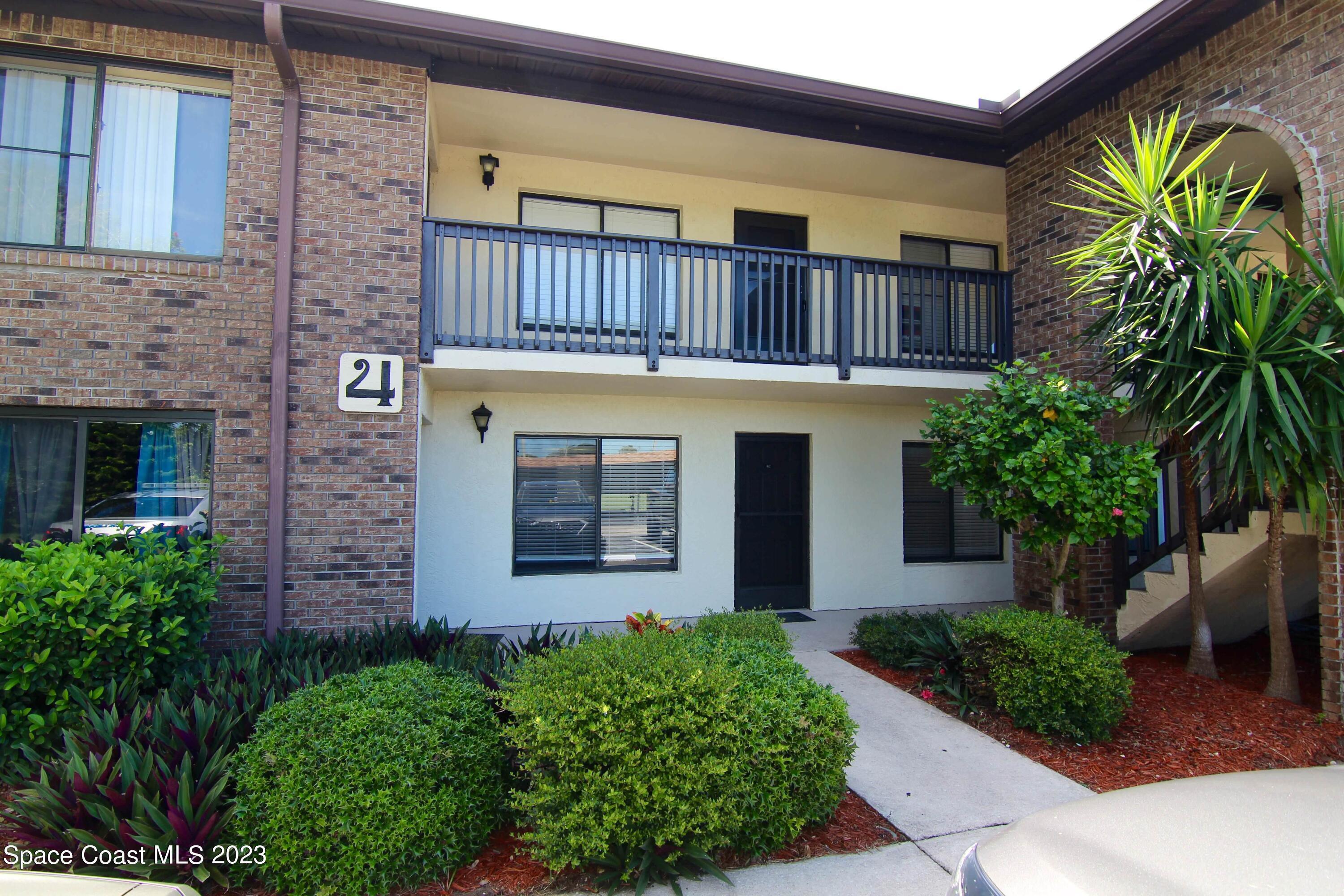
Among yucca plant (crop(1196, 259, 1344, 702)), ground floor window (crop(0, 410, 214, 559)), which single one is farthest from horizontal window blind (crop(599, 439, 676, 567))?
yucca plant (crop(1196, 259, 1344, 702))

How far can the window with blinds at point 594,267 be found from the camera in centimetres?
680

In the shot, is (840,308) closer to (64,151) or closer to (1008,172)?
(1008,172)

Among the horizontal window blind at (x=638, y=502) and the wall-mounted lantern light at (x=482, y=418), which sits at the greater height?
the wall-mounted lantern light at (x=482, y=418)

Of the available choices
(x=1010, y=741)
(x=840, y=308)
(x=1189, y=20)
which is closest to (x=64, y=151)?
(x=840, y=308)

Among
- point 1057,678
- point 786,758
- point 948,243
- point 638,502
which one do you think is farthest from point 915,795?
point 948,243

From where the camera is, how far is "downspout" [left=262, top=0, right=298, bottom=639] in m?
5.71

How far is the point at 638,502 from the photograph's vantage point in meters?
8.21

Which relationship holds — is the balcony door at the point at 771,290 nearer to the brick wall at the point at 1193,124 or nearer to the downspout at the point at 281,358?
the brick wall at the point at 1193,124

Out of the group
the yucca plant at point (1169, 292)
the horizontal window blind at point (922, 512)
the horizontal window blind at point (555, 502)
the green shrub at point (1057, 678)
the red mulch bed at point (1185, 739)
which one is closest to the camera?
the red mulch bed at point (1185, 739)

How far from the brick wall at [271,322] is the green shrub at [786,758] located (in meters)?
3.85

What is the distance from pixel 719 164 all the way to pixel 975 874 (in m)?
7.63

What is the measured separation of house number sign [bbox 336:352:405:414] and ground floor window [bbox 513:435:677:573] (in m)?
1.94

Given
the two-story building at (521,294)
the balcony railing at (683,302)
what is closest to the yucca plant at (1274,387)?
the two-story building at (521,294)

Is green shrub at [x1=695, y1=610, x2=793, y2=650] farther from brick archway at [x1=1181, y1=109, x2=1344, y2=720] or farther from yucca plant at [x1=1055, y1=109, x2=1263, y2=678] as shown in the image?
brick archway at [x1=1181, y1=109, x2=1344, y2=720]
